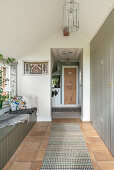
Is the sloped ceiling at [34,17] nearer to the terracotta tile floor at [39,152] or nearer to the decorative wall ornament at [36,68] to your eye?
the decorative wall ornament at [36,68]

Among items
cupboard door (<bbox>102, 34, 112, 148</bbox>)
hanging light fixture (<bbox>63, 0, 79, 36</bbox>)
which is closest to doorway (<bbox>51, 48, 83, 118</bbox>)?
hanging light fixture (<bbox>63, 0, 79, 36</bbox>)

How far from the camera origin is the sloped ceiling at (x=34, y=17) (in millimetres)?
2145

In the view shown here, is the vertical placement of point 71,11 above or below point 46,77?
above

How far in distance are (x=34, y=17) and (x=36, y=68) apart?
162cm

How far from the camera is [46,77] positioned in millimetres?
3975

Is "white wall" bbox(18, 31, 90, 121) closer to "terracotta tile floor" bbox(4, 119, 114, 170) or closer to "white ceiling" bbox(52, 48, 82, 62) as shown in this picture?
"white ceiling" bbox(52, 48, 82, 62)

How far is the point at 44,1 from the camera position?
2387 millimetres

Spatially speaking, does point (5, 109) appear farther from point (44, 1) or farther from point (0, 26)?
point (44, 1)

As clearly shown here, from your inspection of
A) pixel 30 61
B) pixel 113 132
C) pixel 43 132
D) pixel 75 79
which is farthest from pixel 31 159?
pixel 75 79

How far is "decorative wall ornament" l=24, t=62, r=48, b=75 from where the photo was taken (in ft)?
13.0

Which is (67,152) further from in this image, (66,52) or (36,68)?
(66,52)

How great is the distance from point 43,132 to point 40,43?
2.70m

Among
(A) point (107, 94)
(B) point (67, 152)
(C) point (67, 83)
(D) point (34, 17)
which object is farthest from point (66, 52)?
(B) point (67, 152)

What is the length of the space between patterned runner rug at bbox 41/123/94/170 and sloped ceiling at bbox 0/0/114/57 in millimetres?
2422
